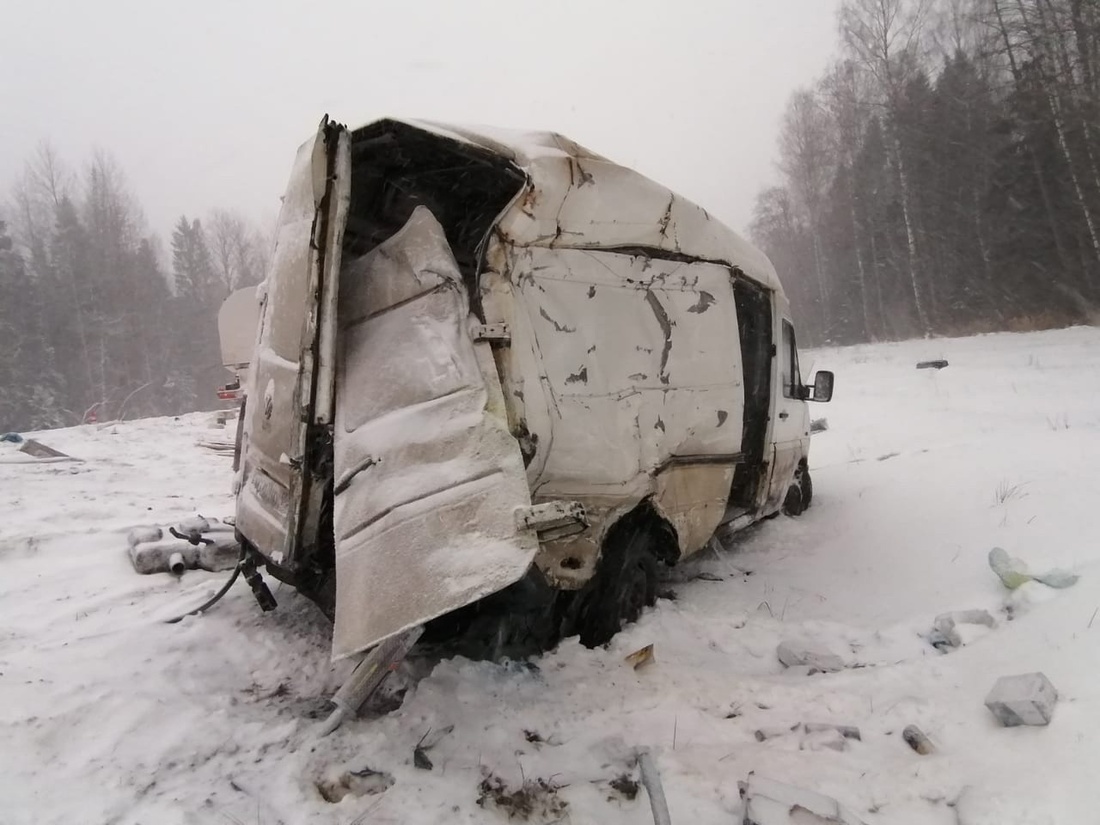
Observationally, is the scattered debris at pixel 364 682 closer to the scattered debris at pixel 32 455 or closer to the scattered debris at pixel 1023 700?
the scattered debris at pixel 1023 700

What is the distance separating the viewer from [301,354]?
2609 millimetres

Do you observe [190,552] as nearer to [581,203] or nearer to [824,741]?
[581,203]

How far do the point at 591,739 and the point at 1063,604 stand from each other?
8.05 feet

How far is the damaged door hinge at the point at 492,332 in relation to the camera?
2.69m

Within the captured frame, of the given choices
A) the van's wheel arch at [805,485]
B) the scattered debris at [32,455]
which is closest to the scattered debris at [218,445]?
the scattered debris at [32,455]

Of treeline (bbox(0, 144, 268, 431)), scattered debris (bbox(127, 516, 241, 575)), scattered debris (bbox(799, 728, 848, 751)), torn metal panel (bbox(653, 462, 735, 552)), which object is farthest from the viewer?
treeline (bbox(0, 144, 268, 431))

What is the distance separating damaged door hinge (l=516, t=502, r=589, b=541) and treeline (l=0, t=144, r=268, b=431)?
33963 mm

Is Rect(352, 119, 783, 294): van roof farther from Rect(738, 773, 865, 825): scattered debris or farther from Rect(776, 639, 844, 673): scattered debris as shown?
Rect(738, 773, 865, 825): scattered debris

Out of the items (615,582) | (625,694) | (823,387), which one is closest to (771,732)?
(625,694)

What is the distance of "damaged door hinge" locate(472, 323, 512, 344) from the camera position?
2688 millimetres

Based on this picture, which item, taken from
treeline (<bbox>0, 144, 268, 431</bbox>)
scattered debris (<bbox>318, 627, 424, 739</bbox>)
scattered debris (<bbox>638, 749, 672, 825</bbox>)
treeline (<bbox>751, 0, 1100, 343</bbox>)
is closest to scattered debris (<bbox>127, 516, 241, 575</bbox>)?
scattered debris (<bbox>318, 627, 424, 739</bbox>)

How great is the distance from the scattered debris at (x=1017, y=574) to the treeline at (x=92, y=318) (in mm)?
34127

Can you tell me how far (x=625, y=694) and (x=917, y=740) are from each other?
3.86 feet

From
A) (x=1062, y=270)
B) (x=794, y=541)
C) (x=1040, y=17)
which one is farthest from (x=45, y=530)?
(x=1062, y=270)
